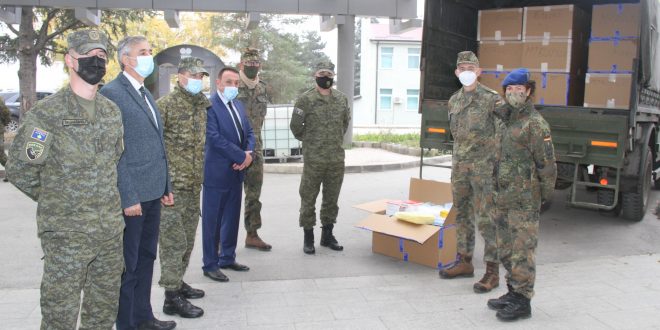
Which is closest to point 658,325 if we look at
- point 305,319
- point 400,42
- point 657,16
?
point 305,319

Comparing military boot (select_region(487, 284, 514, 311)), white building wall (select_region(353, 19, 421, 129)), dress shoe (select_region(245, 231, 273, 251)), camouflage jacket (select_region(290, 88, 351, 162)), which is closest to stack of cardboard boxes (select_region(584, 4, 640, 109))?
camouflage jacket (select_region(290, 88, 351, 162))

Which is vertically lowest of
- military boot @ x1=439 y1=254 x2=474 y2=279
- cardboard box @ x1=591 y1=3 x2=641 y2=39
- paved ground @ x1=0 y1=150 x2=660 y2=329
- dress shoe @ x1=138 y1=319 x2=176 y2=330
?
paved ground @ x1=0 y1=150 x2=660 y2=329

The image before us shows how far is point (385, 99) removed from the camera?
38344 mm

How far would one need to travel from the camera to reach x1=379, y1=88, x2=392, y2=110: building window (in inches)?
1506

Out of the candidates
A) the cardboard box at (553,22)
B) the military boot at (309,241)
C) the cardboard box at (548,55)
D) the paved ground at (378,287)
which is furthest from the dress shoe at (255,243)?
the cardboard box at (553,22)

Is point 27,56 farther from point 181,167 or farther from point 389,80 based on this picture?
point 389,80

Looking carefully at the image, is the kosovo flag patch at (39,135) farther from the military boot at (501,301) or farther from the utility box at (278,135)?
the utility box at (278,135)

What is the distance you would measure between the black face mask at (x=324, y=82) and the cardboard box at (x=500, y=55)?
117 inches

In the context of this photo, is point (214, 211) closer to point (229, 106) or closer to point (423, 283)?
point (229, 106)

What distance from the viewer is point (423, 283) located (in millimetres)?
4578

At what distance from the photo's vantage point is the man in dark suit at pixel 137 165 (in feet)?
9.98

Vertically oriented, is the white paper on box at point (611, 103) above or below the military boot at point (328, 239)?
above

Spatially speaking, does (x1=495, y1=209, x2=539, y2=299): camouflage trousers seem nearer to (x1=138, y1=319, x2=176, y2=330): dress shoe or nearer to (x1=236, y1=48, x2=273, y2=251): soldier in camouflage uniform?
(x1=138, y1=319, x2=176, y2=330): dress shoe

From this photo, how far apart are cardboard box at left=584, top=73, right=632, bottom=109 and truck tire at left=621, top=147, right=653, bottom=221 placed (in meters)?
0.95
